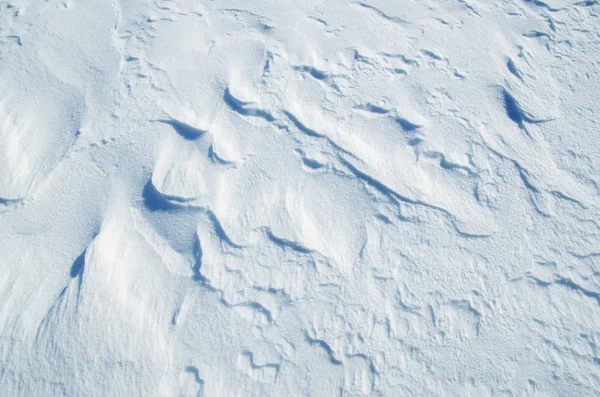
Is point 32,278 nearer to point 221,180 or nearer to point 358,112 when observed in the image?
point 221,180

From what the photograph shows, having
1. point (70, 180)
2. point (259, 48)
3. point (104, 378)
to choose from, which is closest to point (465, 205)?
point (259, 48)

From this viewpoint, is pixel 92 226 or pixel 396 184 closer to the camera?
pixel 92 226

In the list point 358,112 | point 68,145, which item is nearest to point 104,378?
point 68,145

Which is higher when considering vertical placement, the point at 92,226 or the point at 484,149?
the point at 484,149

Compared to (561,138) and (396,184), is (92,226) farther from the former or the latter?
(561,138)

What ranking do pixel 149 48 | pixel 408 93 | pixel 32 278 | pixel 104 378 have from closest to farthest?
pixel 104 378 → pixel 32 278 → pixel 408 93 → pixel 149 48

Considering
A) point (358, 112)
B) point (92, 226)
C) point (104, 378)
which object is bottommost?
point (104, 378)

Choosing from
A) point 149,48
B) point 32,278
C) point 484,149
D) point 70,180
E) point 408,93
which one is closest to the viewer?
point 32,278
